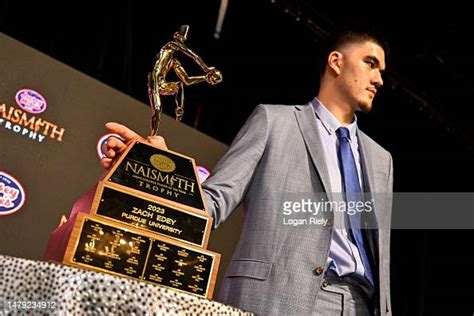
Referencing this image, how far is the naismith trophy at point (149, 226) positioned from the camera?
46.0 inches

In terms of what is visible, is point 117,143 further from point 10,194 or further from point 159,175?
point 10,194

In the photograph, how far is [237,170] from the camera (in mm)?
1780

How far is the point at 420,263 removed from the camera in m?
4.84

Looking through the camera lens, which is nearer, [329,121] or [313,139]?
[313,139]

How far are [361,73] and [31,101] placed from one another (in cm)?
152

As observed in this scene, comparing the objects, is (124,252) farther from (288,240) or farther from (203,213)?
(288,240)

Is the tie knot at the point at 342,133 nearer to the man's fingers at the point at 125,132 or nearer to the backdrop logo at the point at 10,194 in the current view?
the man's fingers at the point at 125,132

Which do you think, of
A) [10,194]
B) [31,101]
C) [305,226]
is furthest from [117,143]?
[31,101]

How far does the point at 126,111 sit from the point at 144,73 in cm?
81

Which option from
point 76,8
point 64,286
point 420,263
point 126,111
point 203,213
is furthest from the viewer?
point 420,263

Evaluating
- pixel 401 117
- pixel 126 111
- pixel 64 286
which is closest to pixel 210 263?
pixel 64 286

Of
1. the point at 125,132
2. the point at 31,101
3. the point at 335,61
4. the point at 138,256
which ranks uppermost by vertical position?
the point at 335,61

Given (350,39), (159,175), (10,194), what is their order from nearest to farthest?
(159,175) < (350,39) < (10,194)

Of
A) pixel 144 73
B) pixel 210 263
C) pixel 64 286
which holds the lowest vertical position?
pixel 64 286
